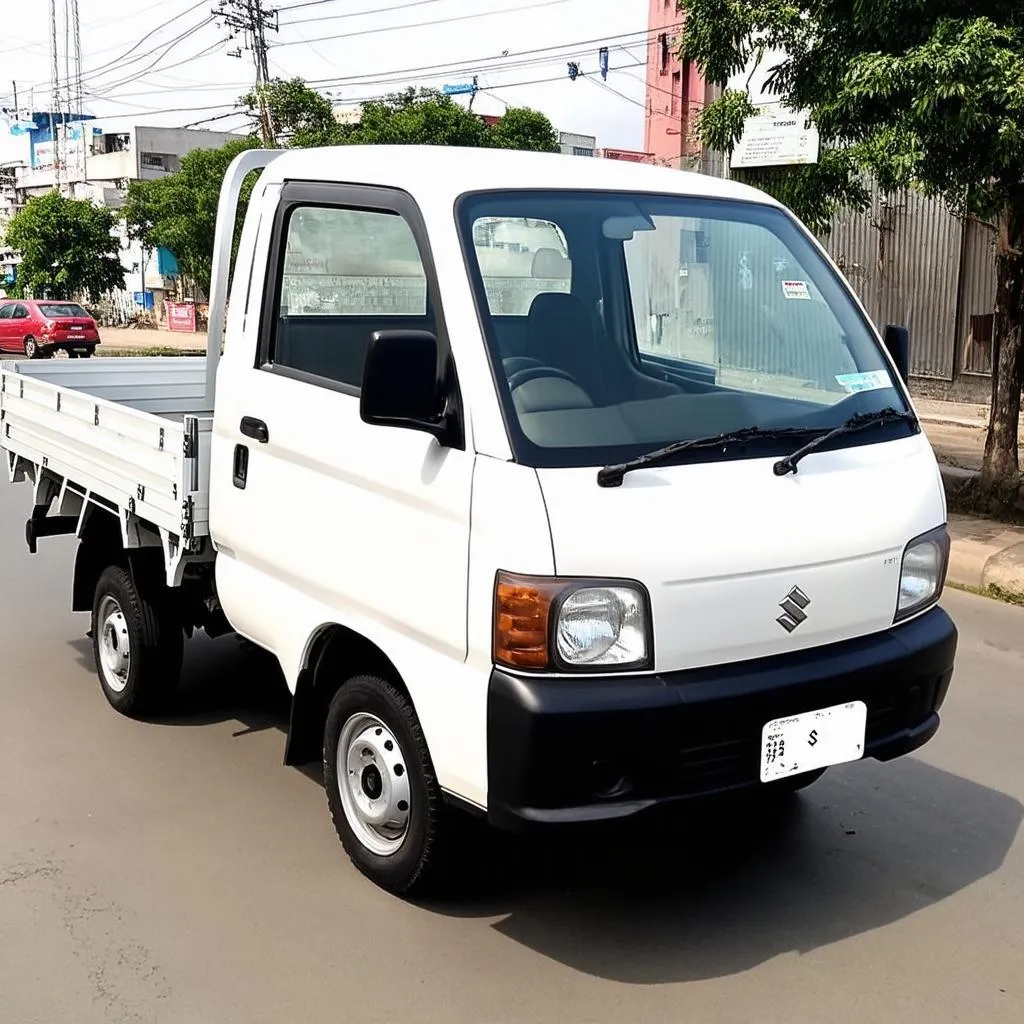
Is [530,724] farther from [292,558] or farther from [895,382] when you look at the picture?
[895,382]

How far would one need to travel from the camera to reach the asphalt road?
2980 millimetres

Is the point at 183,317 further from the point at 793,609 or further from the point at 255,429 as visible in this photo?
the point at 793,609

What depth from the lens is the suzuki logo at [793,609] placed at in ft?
9.91

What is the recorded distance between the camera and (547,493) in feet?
9.28

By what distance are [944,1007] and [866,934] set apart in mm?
347

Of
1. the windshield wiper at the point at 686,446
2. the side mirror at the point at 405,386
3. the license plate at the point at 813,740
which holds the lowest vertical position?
the license plate at the point at 813,740

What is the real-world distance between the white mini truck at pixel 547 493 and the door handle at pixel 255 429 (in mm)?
20

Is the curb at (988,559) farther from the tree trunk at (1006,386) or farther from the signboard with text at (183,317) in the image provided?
the signboard with text at (183,317)

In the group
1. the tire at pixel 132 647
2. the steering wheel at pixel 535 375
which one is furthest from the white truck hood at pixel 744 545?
the tire at pixel 132 647

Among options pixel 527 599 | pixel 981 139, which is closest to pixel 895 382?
pixel 527 599

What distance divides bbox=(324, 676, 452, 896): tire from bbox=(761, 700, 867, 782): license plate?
2.77 feet

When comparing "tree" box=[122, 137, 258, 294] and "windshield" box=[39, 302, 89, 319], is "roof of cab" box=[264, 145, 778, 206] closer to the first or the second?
"windshield" box=[39, 302, 89, 319]

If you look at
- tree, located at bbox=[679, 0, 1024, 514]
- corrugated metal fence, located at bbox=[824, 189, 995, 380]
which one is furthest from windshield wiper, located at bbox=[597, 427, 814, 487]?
corrugated metal fence, located at bbox=[824, 189, 995, 380]

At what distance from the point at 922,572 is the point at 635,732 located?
1.07 meters
